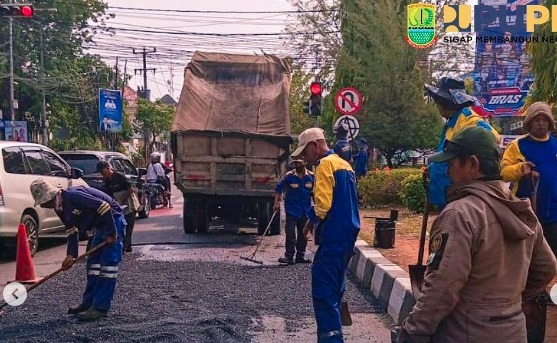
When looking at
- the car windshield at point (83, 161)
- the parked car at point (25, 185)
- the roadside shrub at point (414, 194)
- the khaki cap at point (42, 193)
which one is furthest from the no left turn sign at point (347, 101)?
the khaki cap at point (42, 193)

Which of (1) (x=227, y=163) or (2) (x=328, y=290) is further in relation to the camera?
(1) (x=227, y=163)

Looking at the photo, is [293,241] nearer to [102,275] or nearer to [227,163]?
[227,163]

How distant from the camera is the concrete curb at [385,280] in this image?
6.55m

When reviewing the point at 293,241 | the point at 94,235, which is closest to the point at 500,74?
the point at 293,241

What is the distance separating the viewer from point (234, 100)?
1355 centimetres

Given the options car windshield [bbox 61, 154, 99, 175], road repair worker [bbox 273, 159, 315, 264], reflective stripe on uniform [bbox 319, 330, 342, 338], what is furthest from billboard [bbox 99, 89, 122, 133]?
reflective stripe on uniform [bbox 319, 330, 342, 338]

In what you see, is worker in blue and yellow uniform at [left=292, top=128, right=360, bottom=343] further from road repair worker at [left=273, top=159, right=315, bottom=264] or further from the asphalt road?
road repair worker at [left=273, top=159, right=315, bottom=264]

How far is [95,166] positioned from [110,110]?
2448cm

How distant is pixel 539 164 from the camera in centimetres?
568

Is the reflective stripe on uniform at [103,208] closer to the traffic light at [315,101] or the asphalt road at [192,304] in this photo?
the asphalt road at [192,304]

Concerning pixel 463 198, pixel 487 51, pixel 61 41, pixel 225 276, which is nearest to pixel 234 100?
pixel 225 276

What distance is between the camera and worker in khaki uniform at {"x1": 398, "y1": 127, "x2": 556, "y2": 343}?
2.67 metres

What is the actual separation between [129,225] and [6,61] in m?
23.1

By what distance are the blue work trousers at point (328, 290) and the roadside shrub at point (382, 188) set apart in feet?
37.0
